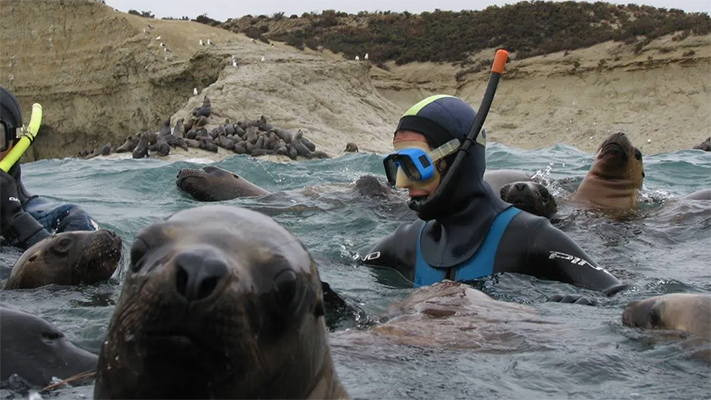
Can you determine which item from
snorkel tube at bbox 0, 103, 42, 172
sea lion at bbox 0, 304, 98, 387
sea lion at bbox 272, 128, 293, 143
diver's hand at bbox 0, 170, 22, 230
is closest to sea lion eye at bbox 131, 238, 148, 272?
sea lion at bbox 0, 304, 98, 387

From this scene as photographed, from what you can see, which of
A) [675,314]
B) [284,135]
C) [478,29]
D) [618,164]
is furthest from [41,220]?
[478,29]

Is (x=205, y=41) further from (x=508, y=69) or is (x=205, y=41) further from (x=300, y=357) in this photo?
(x=300, y=357)

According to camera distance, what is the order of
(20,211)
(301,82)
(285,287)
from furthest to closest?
(301,82) < (20,211) < (285,287)

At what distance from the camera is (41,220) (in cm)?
700

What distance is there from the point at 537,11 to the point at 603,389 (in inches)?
1627

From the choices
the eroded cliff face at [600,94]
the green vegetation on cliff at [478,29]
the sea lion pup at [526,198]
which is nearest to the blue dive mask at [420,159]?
the sea lion pup at [526,198]

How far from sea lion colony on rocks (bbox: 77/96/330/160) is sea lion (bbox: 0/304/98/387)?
14.9 metres

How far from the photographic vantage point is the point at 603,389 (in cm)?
383

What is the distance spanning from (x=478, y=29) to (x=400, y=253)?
38125 mm

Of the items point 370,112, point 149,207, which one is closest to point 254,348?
Answer: point 149,207

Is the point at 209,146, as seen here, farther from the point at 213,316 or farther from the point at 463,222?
the point at 213,316

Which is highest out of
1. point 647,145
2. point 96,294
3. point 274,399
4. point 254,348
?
point 254,348

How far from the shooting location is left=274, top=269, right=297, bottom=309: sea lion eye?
240 cm

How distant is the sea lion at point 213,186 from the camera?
34.8 ft
